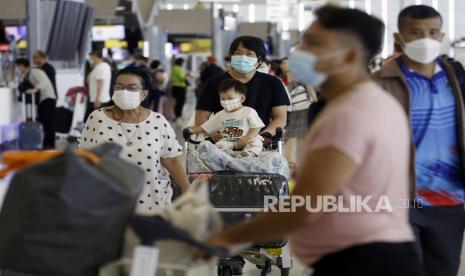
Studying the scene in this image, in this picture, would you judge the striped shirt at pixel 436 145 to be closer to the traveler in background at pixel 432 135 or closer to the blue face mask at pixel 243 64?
the traveler in background at pixel 432 135

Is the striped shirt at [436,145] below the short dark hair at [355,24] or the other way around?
below

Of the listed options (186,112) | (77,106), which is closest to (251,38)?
(77,106)

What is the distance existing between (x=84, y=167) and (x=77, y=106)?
583 inches

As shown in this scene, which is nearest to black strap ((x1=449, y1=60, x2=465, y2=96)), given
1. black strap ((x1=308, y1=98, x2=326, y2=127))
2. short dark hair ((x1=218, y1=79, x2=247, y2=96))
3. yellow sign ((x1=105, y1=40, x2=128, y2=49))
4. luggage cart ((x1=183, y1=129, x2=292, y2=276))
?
black strap ((x1=308, y1=98, x2=326, y2=127))

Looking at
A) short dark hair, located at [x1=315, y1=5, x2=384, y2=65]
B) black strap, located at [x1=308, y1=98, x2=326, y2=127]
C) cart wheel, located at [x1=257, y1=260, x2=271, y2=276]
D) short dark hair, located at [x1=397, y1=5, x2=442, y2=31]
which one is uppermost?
short dark hair, located at [x1=397, y1=5, x2=442, y2=31]

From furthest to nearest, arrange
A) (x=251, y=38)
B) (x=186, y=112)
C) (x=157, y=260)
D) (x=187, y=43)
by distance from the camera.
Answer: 1. (x=187, y=43)
2. (x=186, y=112)
3. (x=251, y=38)
4. (x=157, y=260)

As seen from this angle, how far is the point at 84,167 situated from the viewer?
2.44 metres

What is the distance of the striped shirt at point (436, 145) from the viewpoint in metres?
3.75

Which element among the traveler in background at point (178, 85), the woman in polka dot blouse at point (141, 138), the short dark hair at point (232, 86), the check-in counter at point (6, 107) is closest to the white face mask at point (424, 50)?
the woman in polka dot blouse at point (141, 138)

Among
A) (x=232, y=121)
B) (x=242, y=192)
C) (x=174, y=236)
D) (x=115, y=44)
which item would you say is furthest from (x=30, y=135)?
(x=115, y=44)

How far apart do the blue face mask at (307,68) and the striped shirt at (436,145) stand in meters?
1.23

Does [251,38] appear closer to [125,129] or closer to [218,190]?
[218,190]

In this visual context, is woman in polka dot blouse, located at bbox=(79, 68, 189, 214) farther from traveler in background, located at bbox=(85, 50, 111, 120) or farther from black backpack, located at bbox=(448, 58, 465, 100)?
traveler in background, located at bbox=(85, 50, 111, 120)

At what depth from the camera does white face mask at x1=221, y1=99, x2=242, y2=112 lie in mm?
6176
